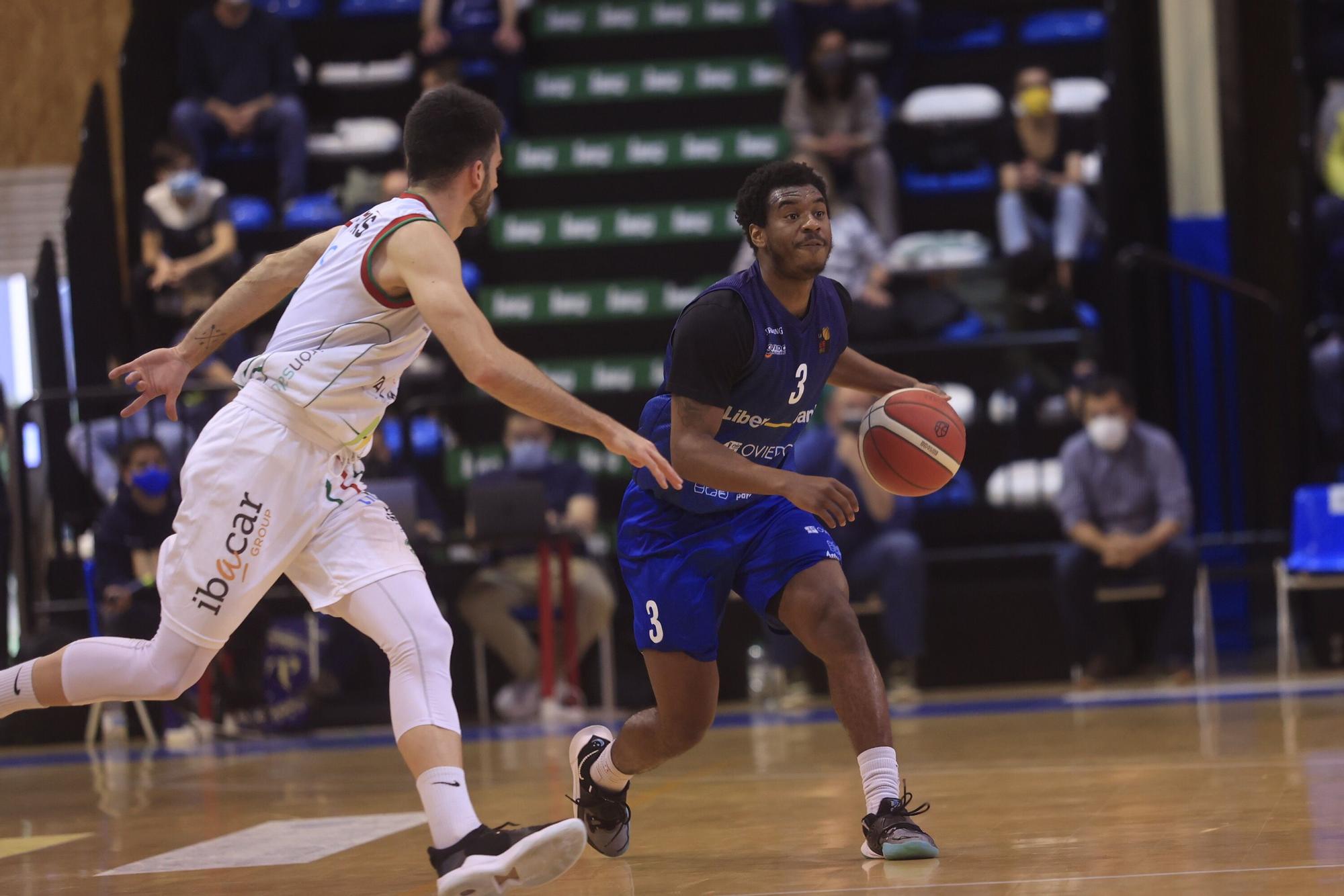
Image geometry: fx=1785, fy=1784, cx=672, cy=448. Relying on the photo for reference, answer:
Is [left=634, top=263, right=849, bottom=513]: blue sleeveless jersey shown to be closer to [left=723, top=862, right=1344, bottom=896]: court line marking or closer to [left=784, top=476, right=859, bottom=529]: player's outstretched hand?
[left=784, top=476, right=859, bottom=529]: player's outstretched hand

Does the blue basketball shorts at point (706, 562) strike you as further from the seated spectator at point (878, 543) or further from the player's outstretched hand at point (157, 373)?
the seated spectator at point (878, 543)

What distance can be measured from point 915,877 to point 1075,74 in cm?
1004

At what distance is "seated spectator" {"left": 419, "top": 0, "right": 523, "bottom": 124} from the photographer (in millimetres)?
13445

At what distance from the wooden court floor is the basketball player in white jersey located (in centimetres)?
66

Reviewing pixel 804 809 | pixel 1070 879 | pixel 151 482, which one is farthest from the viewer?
pixel 151 482

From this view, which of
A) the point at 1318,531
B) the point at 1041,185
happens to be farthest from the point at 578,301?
the point at 1318,531

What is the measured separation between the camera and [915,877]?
4.06 meters

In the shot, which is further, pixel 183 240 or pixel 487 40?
pixel 487 40

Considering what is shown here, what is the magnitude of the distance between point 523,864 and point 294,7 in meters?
12.1

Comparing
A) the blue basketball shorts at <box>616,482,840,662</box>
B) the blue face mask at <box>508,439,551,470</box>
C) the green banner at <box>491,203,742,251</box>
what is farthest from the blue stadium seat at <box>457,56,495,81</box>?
the blue basketball shorts at <box>616,482,840,662</box>

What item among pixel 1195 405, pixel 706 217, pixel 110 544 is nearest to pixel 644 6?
pixel 706 217

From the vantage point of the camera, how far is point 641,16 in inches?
555

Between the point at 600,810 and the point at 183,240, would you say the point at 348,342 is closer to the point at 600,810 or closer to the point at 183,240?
the point at 600,810

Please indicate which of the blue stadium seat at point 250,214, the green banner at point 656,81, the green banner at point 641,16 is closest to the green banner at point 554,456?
the blue stadium seat at point 250,214
